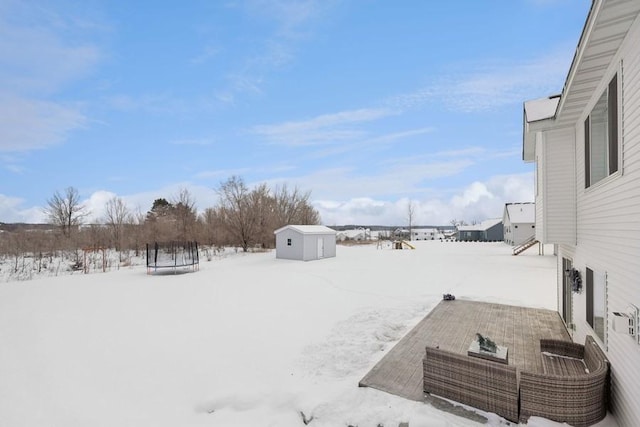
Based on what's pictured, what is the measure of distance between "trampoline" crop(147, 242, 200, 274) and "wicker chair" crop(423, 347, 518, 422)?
13.8m

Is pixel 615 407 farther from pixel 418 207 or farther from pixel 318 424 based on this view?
pixel 418 207

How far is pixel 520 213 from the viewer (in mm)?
28141

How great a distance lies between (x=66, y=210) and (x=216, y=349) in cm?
3045

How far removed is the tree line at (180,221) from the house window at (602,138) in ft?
77.7

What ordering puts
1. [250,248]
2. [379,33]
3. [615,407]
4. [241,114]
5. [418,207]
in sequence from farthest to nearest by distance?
[418,207], [250,248], [241,114], [379,33], [615,407]

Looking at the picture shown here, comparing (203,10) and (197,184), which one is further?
(197,184)

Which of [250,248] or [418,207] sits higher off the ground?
[418,207]

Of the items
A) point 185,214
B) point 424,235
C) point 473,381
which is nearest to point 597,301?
point 473,381

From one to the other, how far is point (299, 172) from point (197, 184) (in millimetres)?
11014

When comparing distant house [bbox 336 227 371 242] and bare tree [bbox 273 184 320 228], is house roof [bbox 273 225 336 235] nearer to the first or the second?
bare tree [bbox 273 184 320 228]

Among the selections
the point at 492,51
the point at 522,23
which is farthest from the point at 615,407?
the point at 492,51

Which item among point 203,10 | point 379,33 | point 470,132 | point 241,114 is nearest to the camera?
point 203,10

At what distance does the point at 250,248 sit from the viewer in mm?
26578

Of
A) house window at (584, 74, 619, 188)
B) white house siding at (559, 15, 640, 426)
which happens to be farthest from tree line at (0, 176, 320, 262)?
white house siding at (559, 15, 640, 426)
